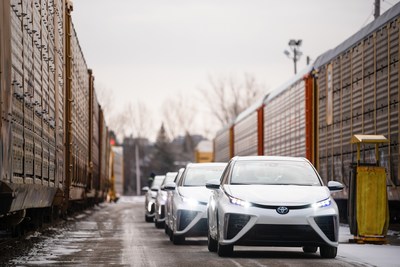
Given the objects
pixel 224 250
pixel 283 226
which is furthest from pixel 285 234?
pixel 224 250

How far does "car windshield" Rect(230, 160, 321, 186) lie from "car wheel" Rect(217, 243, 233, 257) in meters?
0.98

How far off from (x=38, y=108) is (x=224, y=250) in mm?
3259

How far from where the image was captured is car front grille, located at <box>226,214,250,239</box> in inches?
530

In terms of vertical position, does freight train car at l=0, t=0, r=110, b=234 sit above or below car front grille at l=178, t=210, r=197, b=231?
above

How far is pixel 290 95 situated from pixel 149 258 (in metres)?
16.1

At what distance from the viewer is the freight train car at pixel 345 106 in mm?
18062

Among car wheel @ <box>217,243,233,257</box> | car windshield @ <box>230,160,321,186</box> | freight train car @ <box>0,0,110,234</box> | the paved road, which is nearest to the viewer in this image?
freight train car @ <box>0,0,110,234</box>

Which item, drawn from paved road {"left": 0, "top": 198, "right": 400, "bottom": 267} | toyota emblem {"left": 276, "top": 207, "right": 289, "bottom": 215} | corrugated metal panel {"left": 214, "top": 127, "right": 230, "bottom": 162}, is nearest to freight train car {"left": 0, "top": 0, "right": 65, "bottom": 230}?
paved road {"left": 0, "top": 198, "right": 400, "bottom": 267}

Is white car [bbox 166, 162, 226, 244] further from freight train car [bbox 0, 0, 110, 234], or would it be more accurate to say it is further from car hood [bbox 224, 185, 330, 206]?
car hood [bbox 224, 185, 330, 206]

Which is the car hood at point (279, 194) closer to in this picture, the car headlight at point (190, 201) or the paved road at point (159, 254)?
the paved road at point (159, 254)

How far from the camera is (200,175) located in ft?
63.5

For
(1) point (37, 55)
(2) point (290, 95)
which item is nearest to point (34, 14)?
(1) point (37, 55)

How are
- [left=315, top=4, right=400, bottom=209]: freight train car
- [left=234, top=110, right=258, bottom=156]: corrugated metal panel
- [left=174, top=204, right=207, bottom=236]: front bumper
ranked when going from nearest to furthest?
[left=174, top=204, right=207, bottom=236]: front bumper
[left=315, top=4, right=400, bottom=209]: freight train car
[left=234, top=110, right=258, bottom=156]: corrugated metal panel

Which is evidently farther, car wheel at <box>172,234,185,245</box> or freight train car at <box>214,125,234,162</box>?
freight train car at <box>214,125,234,162</box>
